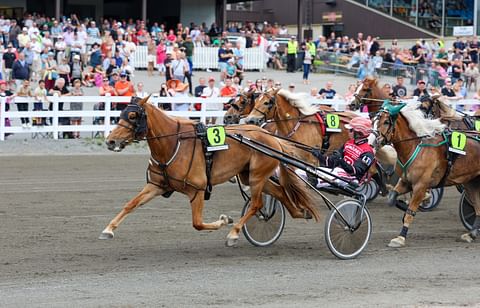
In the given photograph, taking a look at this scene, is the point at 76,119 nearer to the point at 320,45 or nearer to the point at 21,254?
the point at 21,254

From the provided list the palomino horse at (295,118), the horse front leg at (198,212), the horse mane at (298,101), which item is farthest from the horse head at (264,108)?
the horse front leg at (198,212)

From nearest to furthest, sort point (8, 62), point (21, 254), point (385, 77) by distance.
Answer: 1. point (21, 254)
2. point (8, 62)
3. point (385, 77)

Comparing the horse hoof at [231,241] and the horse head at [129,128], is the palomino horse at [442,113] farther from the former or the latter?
the horse head at [129,128]

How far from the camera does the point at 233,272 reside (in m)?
8.37

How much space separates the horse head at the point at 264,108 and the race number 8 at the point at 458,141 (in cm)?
323

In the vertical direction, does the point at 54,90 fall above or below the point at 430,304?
above

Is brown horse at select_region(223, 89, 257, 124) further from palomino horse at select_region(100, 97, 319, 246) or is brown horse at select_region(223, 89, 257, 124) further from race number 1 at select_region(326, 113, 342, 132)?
palomino horse at select_region(100, 97, 319, 246)

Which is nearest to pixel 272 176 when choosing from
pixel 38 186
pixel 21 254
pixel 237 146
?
pixel 237 146

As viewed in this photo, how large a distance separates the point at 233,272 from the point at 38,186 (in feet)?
22.2

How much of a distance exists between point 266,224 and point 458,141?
2.55m

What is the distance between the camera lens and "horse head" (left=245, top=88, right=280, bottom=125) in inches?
500

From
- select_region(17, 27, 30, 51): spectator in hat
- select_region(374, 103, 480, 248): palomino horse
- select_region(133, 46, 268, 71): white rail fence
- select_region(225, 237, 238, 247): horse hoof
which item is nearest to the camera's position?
select_region(225, 237, 238, 247): horse hoof

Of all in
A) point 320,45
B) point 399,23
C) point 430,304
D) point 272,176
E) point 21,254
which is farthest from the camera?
point 399,23

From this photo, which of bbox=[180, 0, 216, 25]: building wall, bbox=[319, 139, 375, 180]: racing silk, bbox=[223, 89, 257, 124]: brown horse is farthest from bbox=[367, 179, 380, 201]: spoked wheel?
bbox=[180, 0, 216, 25]: building wall
